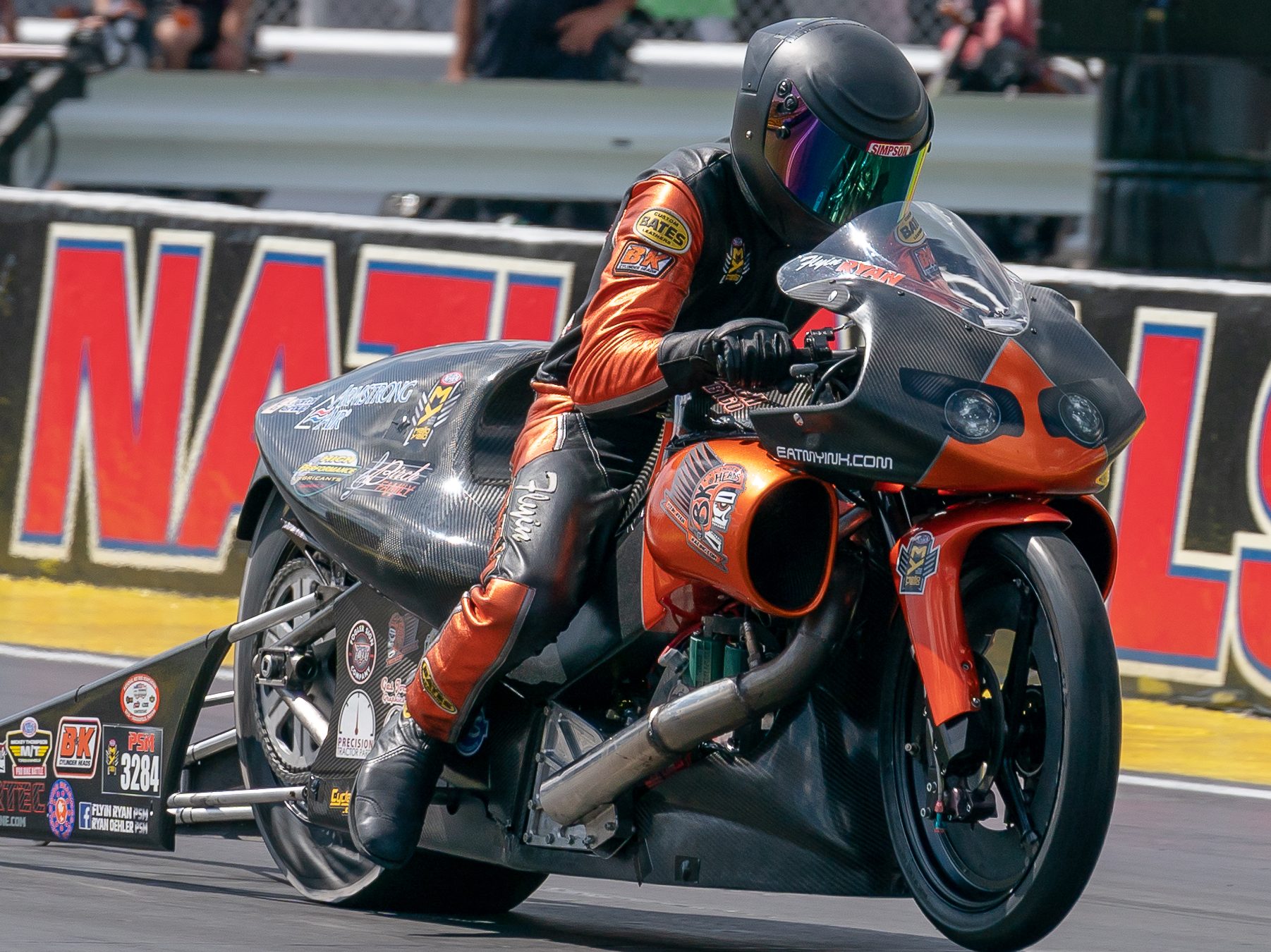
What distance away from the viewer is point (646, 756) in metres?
4.20

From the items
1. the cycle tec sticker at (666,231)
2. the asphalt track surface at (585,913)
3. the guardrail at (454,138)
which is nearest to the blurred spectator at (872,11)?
the guardrail at (454,138)

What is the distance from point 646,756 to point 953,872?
2.05ft

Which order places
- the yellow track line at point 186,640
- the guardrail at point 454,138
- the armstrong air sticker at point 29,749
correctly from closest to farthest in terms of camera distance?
the armstrong air sticker at point 29,749 → the yellow track line at point 186,640 → the guardrail at point 454,138

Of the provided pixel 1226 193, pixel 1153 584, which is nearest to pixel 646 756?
pixel 1153 584

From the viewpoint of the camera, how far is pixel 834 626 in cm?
395

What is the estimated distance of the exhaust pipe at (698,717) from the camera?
3955mm

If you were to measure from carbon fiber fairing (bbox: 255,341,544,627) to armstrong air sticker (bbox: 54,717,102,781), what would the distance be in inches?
30.1

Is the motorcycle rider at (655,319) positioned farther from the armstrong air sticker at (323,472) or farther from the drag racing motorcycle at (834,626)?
the armstrong air sticker at (323,472)

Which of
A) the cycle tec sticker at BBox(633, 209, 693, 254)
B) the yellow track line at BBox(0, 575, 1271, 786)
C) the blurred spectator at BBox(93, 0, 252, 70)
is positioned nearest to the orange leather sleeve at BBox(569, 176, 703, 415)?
the cycle tec sticker at BBox(633, 209, 693, 254)

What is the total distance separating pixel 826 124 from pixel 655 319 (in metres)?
0.48

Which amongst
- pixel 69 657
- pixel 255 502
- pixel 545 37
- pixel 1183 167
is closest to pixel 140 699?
pixel 255 502

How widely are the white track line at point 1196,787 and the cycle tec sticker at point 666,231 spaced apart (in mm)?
3113

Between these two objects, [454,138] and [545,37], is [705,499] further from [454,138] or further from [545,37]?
[454,138]

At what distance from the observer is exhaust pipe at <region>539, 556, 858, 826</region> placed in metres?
3.96
